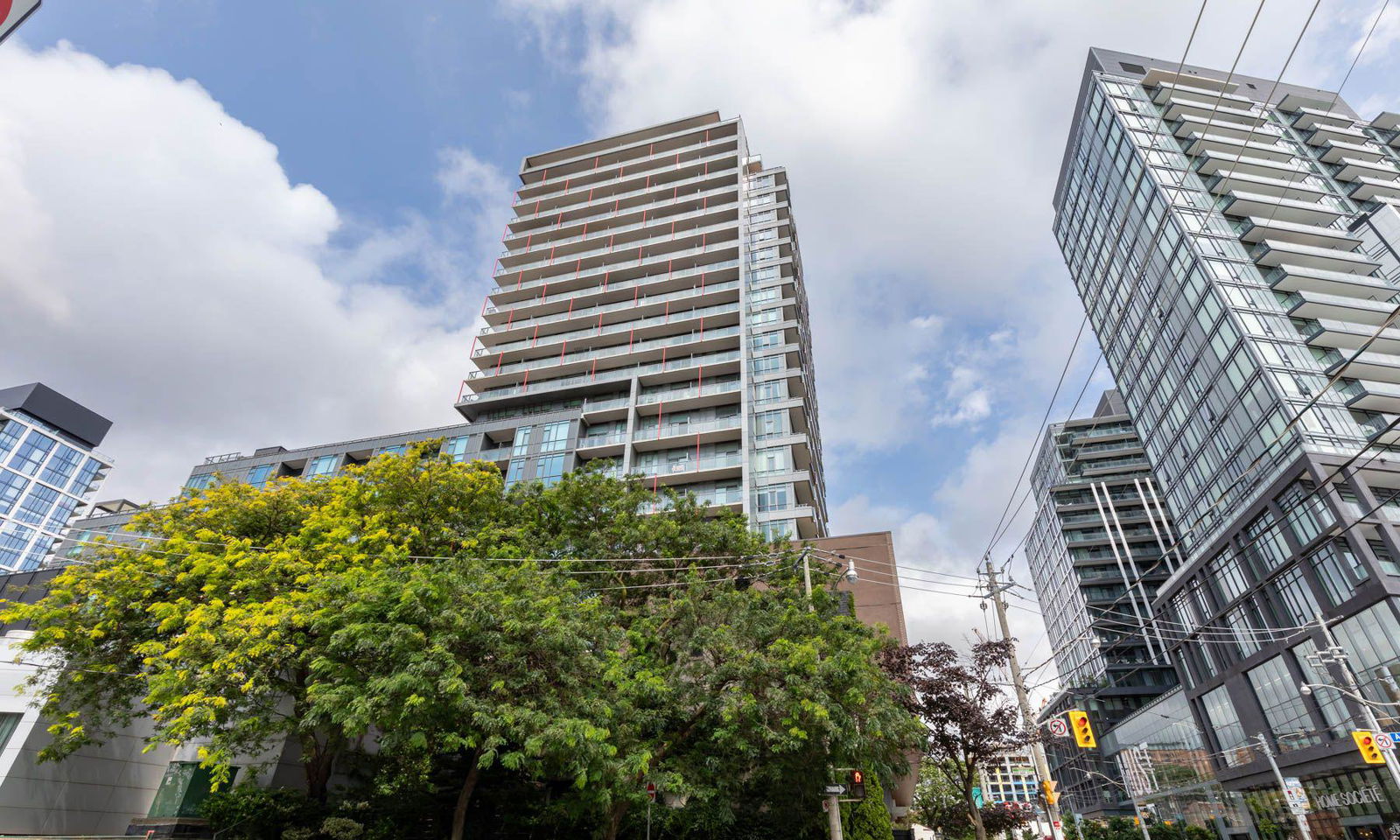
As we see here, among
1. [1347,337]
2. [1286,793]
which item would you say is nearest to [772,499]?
[1286,793]

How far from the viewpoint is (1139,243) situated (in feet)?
203

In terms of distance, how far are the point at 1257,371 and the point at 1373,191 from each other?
29.7 meters

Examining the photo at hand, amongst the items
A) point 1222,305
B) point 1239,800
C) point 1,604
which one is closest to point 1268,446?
point 1222,305

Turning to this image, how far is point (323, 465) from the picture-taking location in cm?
5650

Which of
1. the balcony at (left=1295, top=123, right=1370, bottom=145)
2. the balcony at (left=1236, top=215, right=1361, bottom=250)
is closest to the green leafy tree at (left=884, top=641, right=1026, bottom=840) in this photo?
the balcony at (left=1236, top=215, right=1361, bottom=250)

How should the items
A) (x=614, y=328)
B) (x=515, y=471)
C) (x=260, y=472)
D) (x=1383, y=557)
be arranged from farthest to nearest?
(x=614, y=328) → (x=260, y=472) → (x=515, y=471) → (x=1383, y=557)

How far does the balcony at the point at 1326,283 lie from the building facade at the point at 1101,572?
34262mm

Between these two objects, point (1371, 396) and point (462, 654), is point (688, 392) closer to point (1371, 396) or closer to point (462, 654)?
point (462, 654)

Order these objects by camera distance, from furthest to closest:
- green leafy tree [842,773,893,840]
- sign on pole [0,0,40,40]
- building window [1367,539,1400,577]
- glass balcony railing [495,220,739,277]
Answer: glass balcony railing [495,220,739,277], building window [1367,539,1400,577], green leafy tree [842,773,893,840], sign on pole [0,0,40,40]

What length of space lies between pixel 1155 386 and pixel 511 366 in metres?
60.2

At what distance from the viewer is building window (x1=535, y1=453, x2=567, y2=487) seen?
172 feet

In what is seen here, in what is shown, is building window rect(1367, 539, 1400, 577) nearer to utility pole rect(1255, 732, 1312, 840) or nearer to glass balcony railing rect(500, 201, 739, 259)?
utility pole rect(1255, 732, 1312, 840)

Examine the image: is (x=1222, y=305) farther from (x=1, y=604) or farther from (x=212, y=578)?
(x=1, y=604)

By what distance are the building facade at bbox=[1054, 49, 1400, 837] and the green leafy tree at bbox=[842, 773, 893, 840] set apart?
90.6 feet
